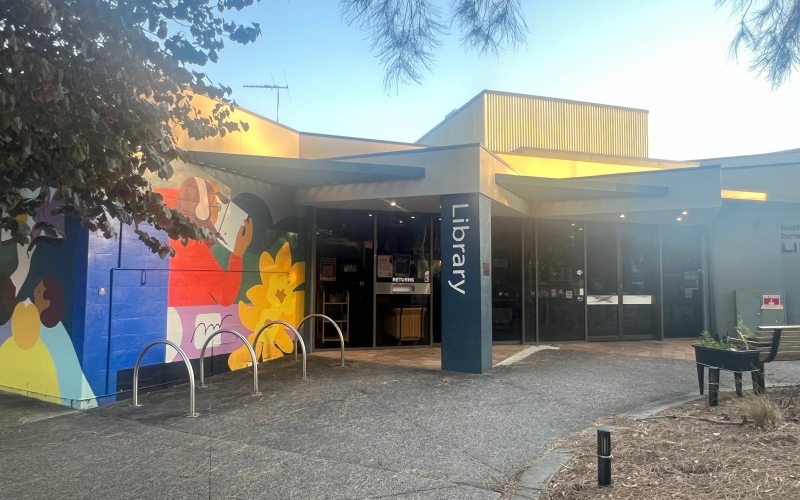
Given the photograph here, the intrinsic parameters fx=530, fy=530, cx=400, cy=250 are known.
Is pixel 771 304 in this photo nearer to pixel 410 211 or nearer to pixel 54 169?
pixel 410 211

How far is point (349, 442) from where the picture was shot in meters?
4.94

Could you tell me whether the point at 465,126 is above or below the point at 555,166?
above

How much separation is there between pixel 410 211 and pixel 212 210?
13.7 feet

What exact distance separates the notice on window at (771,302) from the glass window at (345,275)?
8.65 meters

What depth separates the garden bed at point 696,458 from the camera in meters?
3.50

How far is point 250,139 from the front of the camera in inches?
368

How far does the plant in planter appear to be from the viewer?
568cm

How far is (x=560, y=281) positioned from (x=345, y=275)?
4.82 meters

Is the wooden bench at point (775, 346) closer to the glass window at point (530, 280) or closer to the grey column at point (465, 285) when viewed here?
the grey column at point (465, 285)

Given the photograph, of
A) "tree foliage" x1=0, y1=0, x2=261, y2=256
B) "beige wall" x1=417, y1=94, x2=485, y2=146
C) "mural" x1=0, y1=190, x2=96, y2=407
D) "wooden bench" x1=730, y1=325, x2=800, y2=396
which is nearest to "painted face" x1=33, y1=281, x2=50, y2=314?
"mural" x1=0, y1=190, x2=96, y2=407

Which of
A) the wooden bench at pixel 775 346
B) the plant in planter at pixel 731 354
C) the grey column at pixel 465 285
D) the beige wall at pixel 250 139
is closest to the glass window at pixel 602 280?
the grey column at pixel 465 285

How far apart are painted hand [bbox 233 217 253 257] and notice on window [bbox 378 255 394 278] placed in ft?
9.47

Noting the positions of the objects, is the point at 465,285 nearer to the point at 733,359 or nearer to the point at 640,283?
the point at 733,359

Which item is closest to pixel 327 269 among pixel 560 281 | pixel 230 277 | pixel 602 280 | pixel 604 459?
pixel 230 277
